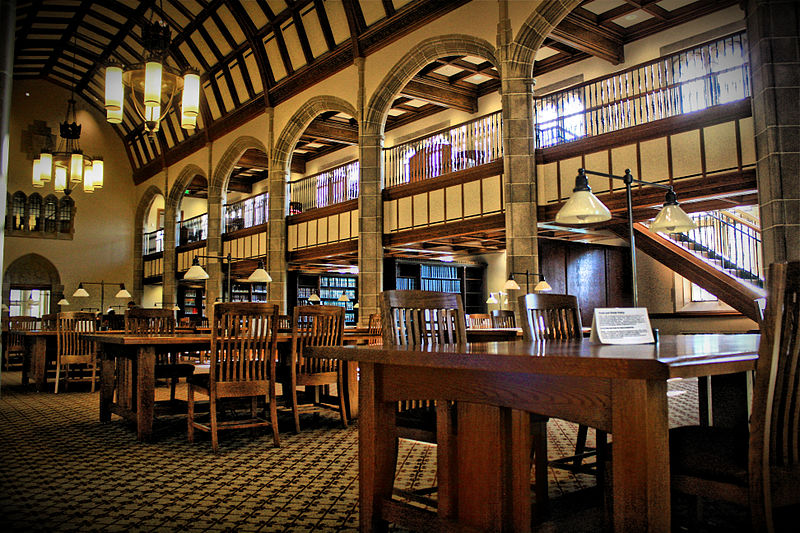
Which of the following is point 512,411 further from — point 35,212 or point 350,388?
point 35,212

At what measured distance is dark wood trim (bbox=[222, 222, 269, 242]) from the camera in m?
14.5

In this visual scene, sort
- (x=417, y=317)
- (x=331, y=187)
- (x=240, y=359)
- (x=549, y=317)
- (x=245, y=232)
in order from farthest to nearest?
(x=245, y=232)
(x=331, y=187)
(x=240, y=359)
(x=549, y=317)
(x=417, y=317)

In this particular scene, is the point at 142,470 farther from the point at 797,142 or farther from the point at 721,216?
the point at 721,216

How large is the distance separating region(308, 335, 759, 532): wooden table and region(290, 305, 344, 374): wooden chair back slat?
2.37 meters

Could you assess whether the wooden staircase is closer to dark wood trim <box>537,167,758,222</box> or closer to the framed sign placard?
dark wood trim <box>537,167,758,222</box>

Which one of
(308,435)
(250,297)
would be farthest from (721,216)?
(250,297)

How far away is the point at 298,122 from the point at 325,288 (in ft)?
18.2

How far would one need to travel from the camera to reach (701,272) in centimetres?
980

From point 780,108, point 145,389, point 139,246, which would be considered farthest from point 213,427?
point 139,246

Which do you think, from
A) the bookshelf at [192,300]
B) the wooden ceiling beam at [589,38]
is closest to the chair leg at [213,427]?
the wooden ceiling beam at [589,38]

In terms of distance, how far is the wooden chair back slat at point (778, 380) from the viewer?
5.29 ft

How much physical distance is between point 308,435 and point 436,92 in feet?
31.0

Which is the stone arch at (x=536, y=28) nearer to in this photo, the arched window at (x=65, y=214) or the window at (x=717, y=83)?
the window at (x=717, y=83)

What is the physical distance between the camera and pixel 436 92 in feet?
40.8
